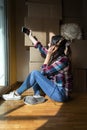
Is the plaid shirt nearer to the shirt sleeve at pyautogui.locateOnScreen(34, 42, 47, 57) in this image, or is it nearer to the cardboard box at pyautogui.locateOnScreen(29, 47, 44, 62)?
the shirt sleeve at pyautogui.locateOnScreen(34, 42, 47, 57)

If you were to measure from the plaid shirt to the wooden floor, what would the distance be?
9.4 inches

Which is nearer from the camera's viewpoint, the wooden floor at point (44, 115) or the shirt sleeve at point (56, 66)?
the wooden floor at point (44, 115)

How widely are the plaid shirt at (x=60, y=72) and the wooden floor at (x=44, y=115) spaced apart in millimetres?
239

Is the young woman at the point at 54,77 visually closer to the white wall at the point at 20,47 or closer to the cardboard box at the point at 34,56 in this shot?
the cardboard box at the point at 34,56

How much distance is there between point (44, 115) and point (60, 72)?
73 centimetres

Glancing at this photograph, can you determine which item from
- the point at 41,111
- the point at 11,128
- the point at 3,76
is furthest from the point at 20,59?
the point at 11,128

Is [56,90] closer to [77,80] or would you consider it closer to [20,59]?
[77,80]

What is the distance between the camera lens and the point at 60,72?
9.45 ft

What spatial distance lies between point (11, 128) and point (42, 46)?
159 cm

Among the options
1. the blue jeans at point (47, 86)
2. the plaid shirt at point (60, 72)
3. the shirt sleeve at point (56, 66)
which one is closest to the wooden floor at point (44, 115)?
the blue jeans at point (47, 86)

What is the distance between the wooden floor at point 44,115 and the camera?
2.01 meters

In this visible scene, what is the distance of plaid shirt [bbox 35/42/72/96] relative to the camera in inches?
111

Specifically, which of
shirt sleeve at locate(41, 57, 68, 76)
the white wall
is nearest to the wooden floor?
shirt sleeve at locate(41, 57, 68, 76)

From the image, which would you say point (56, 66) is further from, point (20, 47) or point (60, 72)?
point (20, 47)
